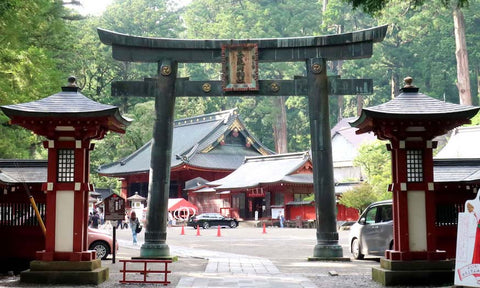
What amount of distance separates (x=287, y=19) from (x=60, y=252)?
67.7 meters

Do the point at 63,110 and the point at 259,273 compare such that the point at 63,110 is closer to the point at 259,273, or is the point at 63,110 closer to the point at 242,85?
the point at 259,273

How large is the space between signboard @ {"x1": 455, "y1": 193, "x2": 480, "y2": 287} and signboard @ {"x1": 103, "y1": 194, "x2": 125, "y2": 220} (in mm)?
11649

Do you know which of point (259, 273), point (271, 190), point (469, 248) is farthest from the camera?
point (271, 190)

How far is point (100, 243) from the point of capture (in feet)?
69.1

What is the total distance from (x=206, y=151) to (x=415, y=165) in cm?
4811

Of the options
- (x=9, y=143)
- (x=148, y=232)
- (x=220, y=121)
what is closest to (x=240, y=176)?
(x=220, y=121)

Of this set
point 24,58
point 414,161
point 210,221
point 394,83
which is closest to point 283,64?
point 394,83

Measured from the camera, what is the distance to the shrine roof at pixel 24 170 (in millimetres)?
16984

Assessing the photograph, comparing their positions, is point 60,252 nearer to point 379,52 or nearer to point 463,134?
point 463,134

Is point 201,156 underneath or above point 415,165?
above

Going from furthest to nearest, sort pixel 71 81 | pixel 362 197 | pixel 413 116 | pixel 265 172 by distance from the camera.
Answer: pixel 265 172
pixel 362 197
pixel 71 81
pixel 413 116

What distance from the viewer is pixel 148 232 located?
65.9 feet

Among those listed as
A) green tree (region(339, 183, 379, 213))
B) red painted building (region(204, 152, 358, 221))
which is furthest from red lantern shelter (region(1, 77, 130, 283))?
red painted building (region(204, 152, 358, 221))

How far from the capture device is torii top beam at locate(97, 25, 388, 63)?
20.6 metres
